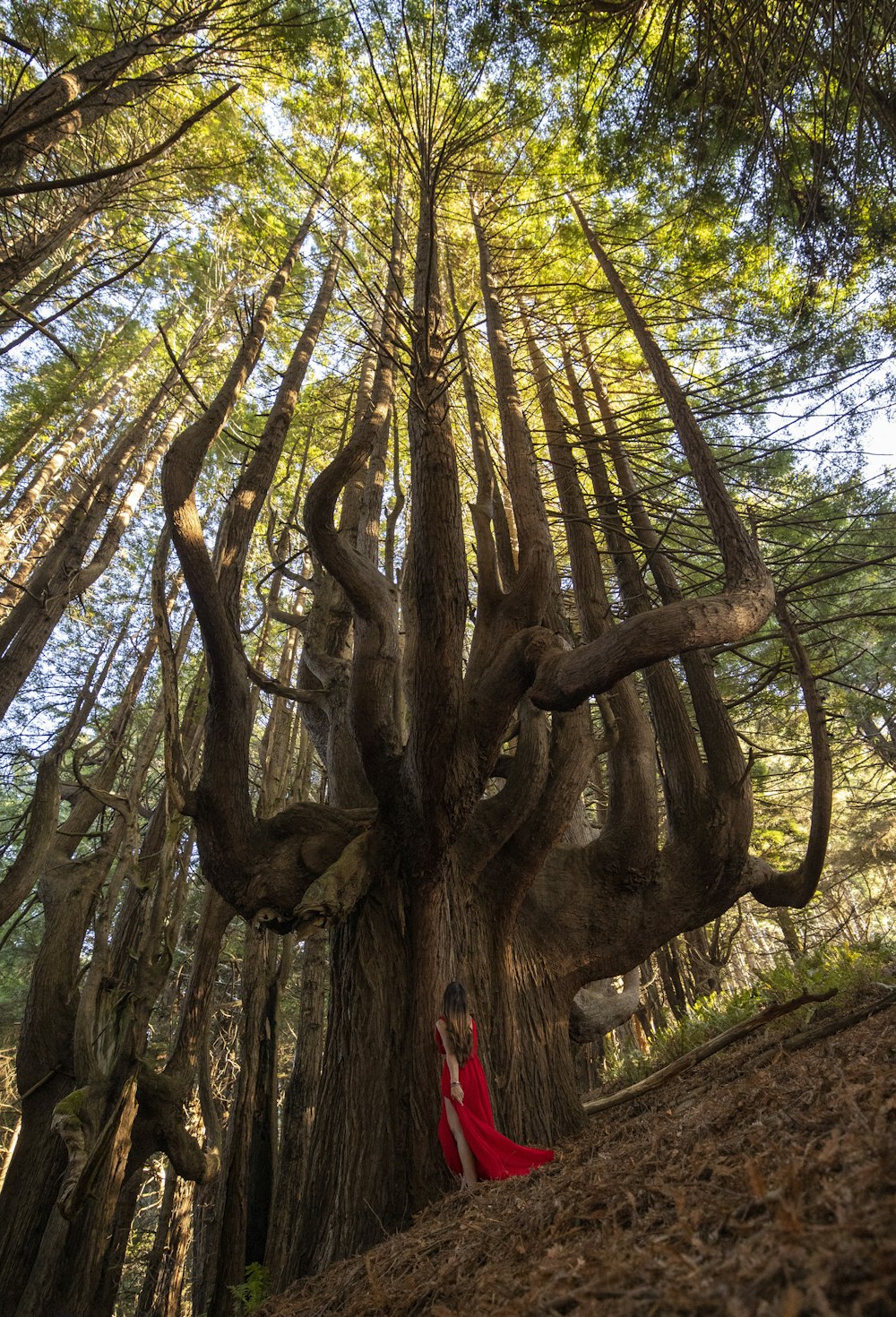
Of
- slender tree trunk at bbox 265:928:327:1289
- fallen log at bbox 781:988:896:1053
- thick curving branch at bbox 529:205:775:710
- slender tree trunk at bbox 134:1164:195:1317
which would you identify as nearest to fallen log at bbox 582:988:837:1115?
fallen log at bbox 781:988:896:1053

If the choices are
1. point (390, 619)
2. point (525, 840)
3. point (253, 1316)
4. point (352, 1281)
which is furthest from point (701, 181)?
point (253, 1316)

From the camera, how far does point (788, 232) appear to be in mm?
5402

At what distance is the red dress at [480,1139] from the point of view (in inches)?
123

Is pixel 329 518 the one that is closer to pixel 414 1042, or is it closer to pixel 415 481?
pixel 415 481

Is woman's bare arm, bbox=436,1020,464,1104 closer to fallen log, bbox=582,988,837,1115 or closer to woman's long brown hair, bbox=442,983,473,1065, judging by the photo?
woman's long brown hair, bbox=442,983,473,1065

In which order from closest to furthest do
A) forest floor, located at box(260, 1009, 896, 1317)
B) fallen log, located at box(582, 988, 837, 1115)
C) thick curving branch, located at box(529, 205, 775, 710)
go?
forest floor, located at box(260, 1009, 896, 1317), thick curving branch, located at box(529, 205, 775, 710), fallen log, located at box(582, 988, 837, 1115)

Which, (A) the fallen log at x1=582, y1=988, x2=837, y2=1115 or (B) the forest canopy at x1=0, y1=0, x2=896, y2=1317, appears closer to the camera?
(B) the forest canopy at x1=0, y1=0, x2=896, y2=1317

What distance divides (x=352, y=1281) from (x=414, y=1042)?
130cm

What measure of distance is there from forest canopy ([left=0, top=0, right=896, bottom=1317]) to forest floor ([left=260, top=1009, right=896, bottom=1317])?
50.0 inches

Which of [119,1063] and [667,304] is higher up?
[667,304]

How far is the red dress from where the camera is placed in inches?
123

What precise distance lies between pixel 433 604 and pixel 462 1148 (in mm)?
2872

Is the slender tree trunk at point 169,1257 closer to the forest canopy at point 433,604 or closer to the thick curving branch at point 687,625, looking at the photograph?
the forest canopy at point 433,604

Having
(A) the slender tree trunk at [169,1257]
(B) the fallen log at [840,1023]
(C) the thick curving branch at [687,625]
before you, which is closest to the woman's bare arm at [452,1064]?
(B) the fallen log at [840,1023]
